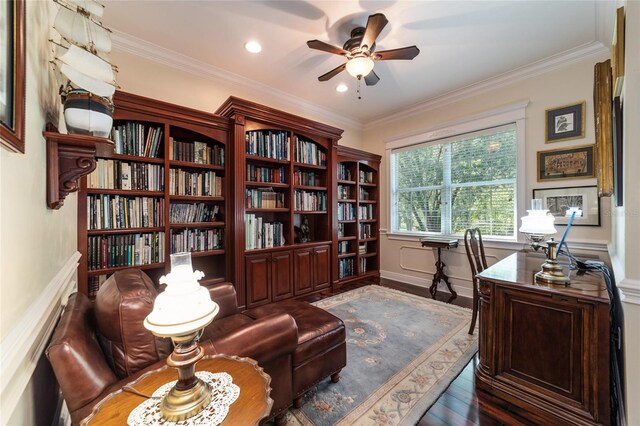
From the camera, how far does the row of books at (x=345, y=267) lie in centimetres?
405

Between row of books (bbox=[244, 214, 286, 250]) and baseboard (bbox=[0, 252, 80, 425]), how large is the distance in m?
1.88

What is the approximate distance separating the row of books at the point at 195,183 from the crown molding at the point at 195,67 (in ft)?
3.96

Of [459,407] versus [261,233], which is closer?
[459,407]

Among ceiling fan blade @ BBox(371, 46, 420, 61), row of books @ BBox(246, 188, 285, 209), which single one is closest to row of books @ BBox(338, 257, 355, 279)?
row of books @ BBox(246, 188, 285, 209)

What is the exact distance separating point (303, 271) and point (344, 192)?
1556 millimetres

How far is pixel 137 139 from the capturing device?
7.66 feet

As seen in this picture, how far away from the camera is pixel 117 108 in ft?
7.11

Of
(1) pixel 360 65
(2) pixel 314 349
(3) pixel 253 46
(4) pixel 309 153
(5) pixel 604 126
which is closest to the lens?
(2) pixel 314 349

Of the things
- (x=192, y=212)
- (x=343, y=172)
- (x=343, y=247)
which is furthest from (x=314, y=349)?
(x=343, y=172)

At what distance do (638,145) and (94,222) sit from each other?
11.4 ft

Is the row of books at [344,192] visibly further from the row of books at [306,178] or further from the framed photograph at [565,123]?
the framed photograph at [565,123]

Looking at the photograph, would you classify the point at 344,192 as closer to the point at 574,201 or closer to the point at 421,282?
the point at 421,282

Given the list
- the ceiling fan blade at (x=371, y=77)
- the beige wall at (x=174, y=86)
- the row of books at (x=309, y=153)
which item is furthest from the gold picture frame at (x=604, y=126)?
the beige wall at (x=174, y=86)

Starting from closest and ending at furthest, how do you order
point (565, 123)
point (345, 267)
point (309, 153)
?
point (565, 123), point (309, 153), point (345, 267)
